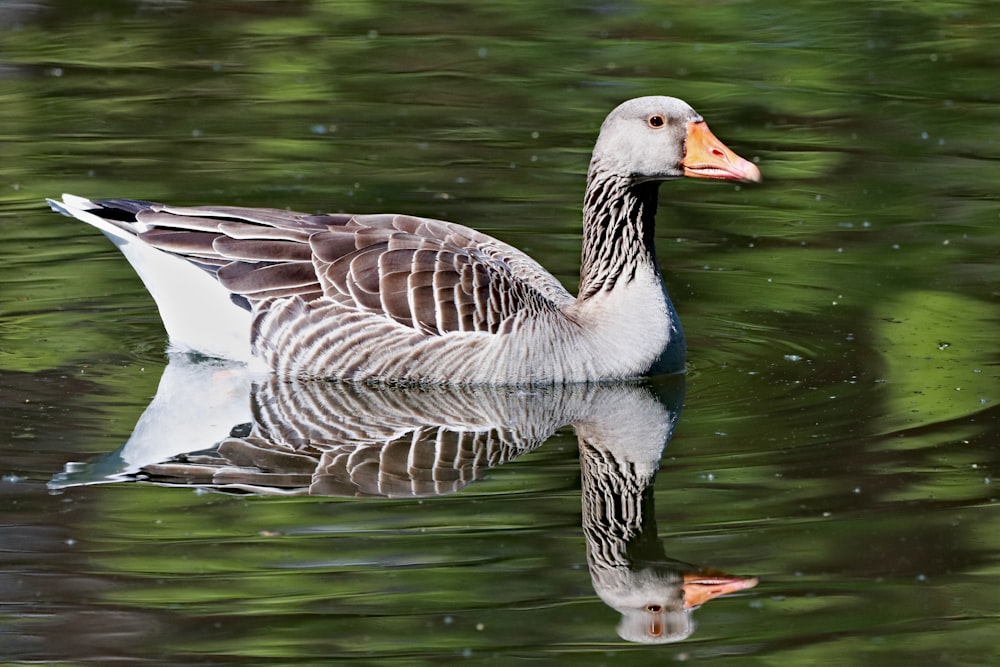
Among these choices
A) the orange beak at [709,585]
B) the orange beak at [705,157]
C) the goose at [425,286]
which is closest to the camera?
the orange beak at [709,585]

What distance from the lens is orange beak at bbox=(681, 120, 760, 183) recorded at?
11031mm

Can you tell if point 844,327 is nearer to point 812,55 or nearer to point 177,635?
point 177,635

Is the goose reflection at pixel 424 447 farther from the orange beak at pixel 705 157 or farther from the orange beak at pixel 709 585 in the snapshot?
the orange beak at pixel 705 157

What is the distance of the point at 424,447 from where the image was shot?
10180 mm

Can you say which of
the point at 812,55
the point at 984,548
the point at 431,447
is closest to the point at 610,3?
the point at 812,55

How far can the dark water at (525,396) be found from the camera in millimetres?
7898

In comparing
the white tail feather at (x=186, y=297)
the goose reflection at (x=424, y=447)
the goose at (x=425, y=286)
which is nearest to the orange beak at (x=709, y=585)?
the goose reflection at (x=424, y=447)

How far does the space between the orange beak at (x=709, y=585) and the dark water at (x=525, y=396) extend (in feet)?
0.17

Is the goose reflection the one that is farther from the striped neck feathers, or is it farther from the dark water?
the striped neck feathers

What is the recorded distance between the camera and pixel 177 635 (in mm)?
7586

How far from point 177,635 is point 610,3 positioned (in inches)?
617

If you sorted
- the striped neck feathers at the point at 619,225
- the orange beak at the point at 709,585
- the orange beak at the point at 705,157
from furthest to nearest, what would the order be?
the striped neck feathers at the point at 619,225 < the orange beak at the point at 705,157 < the orange beak at the point at 709,585

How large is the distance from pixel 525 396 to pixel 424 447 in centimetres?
128

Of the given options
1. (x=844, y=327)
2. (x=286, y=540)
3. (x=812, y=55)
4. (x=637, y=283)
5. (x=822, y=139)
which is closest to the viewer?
(x=286, y=540)
